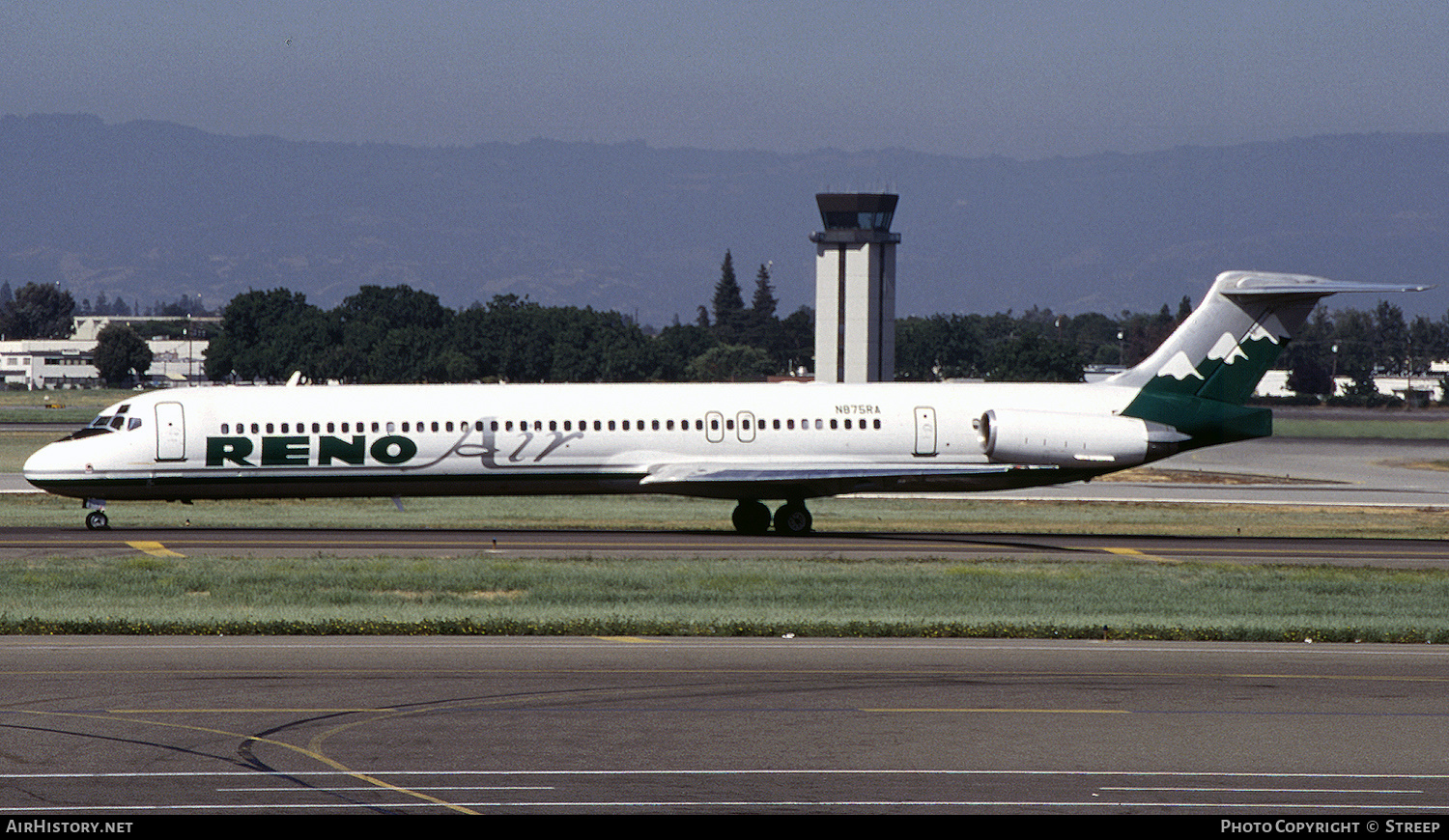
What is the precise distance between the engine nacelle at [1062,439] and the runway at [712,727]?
50.6ft

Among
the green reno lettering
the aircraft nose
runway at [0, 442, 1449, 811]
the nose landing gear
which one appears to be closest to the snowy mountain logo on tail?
runway at [0, 442, 1449, 811]

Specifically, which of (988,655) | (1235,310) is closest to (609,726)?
(988,655)

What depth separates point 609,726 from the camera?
15.8 meters

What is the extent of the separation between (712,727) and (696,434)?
22.0 m

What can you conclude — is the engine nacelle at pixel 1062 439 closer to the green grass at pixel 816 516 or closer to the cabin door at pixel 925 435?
the cabin door at pixel 925 435

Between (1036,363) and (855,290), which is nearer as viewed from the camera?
(855,290)

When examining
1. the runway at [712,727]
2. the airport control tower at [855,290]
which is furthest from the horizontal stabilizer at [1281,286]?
the airport control tower at [855,290]

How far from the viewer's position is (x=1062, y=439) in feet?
123

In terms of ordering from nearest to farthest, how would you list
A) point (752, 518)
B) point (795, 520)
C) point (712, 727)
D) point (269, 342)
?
point (712, 727)
point (795, 520)
point (752, 518)
point (269, 342)

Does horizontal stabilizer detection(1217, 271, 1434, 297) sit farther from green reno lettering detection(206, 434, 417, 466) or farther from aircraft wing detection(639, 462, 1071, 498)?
green reno lettering detection(206, 434, 417, 466)

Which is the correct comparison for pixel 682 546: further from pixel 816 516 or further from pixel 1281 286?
pixel 1281 286

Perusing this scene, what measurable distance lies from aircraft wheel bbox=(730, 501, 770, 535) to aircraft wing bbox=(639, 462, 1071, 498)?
45.3 inches

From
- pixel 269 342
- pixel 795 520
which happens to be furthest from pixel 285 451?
pixel 269 342
